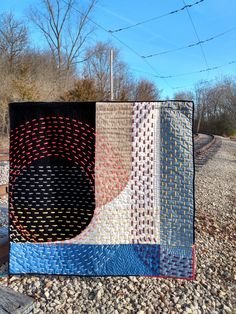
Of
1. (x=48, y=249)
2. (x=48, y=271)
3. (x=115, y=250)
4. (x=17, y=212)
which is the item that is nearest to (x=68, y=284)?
(x=48, y=271)

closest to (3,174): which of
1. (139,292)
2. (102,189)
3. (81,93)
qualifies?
(102,189)

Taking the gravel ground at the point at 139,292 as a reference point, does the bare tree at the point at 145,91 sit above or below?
above

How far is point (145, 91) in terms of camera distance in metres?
44.2

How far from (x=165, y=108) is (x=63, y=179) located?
3.17 ft

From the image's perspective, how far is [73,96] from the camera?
1912cm

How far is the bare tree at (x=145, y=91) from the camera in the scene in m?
42.8

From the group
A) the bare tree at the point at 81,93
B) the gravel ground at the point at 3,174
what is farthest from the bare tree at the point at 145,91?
the gravel ground at the point at 3,174

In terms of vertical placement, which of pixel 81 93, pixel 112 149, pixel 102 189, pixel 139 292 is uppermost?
pixel 81 93

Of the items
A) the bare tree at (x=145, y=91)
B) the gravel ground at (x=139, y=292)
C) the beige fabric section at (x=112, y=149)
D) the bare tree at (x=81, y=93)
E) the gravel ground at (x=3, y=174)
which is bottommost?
the gravel ground at (x=139, y=292)

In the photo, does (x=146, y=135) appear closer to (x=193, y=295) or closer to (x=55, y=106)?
(x=55, y=106)

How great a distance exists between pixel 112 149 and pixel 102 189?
1.06ft

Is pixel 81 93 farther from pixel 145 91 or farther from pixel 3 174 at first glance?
pixel 145 91

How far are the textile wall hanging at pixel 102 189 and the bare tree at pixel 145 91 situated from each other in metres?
40.6

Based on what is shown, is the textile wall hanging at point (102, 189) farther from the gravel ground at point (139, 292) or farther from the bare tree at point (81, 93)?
the bare tree at point (81, 93)
